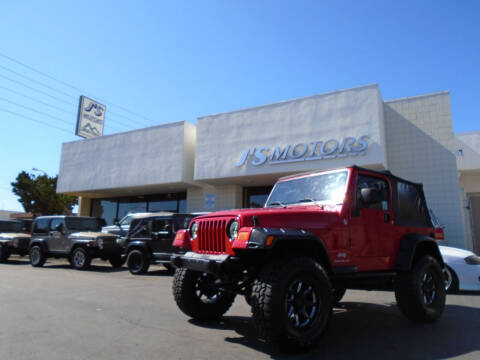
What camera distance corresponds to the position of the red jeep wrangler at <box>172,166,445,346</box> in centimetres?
359

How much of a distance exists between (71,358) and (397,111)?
51.2 feet

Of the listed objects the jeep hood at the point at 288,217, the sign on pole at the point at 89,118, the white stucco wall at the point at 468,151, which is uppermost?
the sign on pole at the point at 89,118

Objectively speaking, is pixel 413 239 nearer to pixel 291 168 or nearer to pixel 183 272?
pixel 183 272

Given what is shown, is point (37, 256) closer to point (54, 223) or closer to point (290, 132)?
point (54, 223)

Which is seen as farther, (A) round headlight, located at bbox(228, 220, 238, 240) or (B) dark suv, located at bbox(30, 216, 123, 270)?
(B) dark suv, located at bbox(30, 216, 123, 270)

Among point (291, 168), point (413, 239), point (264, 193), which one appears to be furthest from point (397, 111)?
point (413, 239)

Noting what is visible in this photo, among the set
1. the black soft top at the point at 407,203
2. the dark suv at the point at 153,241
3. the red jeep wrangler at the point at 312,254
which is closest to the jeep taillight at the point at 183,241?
the red jeep wrangler at the point at 312,254

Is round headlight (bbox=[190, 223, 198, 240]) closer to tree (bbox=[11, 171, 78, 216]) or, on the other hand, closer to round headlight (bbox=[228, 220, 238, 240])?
round headlight (bbox=[228, 220, 238, 240])

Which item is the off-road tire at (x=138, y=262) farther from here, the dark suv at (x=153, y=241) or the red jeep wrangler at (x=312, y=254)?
the red jeep wrangler at (x=312, y=254)

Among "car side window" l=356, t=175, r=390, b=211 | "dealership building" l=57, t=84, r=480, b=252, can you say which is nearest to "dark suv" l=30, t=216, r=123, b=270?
"dealership building" l=57, t=84, r=480, b=252

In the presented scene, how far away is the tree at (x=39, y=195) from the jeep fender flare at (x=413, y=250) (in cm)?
3250

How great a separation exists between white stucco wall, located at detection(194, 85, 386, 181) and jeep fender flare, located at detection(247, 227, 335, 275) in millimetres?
9902

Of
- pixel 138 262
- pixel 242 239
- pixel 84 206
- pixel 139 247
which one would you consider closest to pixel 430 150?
pixel 139 247

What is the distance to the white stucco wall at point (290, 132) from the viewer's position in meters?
13.6
